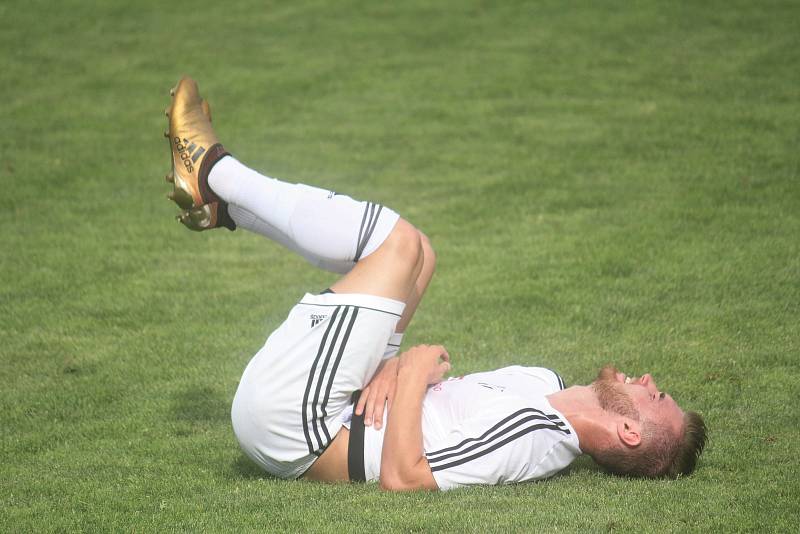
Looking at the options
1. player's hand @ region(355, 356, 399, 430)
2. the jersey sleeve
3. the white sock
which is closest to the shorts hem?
the white sock

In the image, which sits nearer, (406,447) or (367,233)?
(406,447)

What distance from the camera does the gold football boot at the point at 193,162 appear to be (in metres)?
4.81

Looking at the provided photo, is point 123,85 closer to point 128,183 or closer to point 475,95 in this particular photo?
point 128,183

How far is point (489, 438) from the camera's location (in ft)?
14.3

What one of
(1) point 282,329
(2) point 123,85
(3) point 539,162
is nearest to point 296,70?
(2) point 123,85

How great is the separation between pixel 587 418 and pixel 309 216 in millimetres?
1533

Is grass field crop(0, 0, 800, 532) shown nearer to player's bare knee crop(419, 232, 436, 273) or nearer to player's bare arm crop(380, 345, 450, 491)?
player's bare arm crop(380, 345, 450, 491)

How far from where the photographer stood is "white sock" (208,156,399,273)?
4.48m

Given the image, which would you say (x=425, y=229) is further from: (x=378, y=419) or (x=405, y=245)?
(x=378, y=419)

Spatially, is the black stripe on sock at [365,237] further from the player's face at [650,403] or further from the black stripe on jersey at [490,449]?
the player's face at [650,403]

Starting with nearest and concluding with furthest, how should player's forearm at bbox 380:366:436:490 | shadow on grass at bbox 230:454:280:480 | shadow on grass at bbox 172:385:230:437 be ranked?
player's forearm at bbox 380:366:436:490
shadow on grass at bbox 230:454:280:480
shadow on grass at bbox 172:385:230:437

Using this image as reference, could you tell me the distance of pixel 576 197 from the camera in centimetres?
942

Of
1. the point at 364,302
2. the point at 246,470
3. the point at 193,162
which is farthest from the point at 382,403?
the point at 193,162

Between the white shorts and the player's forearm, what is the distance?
0.84 feet
